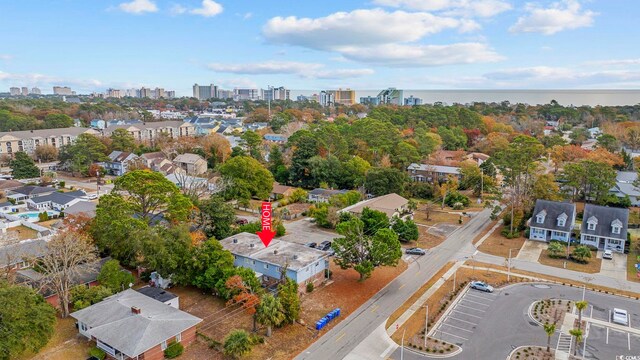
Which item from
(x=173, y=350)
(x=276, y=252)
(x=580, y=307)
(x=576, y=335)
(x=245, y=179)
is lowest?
(x=173, y=350)

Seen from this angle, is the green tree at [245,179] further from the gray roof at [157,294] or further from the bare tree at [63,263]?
the bare tree at [63,263]

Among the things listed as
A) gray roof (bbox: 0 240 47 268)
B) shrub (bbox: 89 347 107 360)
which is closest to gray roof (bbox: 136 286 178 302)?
shrub (bbox: 89 347 107 360)

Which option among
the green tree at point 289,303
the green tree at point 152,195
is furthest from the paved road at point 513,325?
the green tree at point 152,195

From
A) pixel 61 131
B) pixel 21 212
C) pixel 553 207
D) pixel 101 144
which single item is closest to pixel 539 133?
pixel 553 207

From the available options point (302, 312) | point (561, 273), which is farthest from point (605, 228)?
point (302, 312)

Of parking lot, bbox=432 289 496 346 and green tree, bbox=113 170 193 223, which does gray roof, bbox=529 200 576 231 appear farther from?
green tree, bbox=113 170 193 223

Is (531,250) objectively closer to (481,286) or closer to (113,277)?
(481,286)

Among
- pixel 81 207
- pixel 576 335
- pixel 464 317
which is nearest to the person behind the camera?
pixel 576 335

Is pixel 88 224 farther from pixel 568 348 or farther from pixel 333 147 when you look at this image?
pixel 333 147
